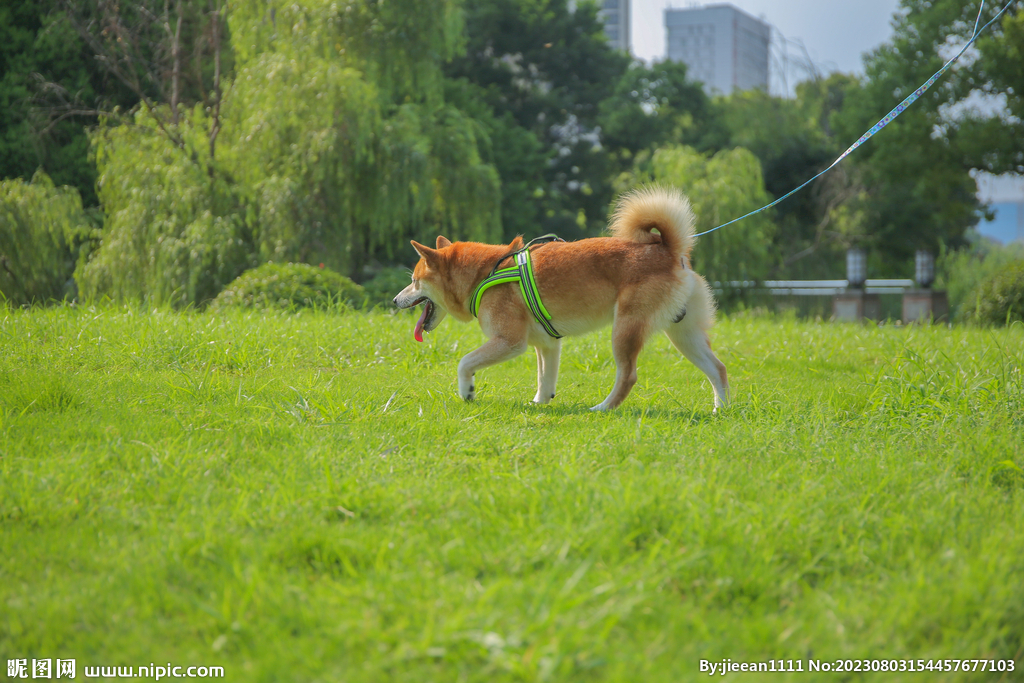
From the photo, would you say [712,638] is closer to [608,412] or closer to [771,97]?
[608,412]

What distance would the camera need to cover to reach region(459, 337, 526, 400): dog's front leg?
4.50 m

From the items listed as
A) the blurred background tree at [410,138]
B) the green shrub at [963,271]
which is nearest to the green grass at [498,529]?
the blurred background tree at [410,138]

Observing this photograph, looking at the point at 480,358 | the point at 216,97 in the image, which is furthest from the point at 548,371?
the point at 216,97

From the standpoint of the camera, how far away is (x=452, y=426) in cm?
379

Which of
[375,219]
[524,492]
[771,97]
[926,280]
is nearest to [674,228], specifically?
[524,492]

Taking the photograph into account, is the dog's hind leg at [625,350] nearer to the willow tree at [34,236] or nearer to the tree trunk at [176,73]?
the willow tree at [34,236]

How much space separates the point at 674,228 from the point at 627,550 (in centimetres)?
265

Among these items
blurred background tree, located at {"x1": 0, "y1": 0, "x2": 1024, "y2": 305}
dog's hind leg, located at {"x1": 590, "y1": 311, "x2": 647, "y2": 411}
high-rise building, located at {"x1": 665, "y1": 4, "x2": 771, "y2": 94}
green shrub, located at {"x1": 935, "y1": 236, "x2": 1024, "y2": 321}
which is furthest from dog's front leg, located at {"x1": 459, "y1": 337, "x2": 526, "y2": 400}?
high-rise building, located at {"x1": 665, "y1": 4, "x2": 771, "y2": 94}

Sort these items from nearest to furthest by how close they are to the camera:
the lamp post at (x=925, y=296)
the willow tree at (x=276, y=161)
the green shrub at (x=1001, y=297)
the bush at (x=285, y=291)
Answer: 1. the bush at (x=285, y=291)
2. the green shrub at (x=1001, y=297)
3. the willow tree at (x=276, y=161)
4. the lamp post at (x=925, y=296)

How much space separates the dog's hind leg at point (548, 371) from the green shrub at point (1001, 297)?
8.91m

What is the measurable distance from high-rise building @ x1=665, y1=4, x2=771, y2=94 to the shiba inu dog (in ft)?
403

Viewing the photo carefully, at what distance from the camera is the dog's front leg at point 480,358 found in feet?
14.8

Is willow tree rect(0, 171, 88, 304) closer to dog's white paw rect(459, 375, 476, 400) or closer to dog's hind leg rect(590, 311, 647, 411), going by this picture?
dog's white paw rect(459, 375, 476, 400)

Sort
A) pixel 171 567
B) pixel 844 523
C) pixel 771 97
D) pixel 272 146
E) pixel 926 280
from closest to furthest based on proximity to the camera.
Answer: pixel 171 567
pixel 844 523
pixel 272 146
pixel 926 280
pixel 771 97
